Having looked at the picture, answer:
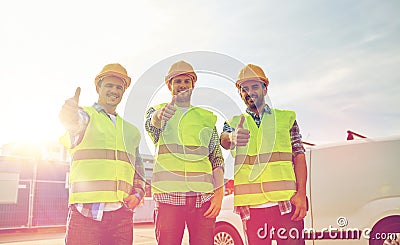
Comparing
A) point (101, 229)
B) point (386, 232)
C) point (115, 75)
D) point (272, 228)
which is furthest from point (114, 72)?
point (386, 232)

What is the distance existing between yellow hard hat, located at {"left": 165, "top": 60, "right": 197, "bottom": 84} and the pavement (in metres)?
7.58

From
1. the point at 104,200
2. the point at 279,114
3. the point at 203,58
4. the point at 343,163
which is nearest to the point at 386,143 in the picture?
the point at 343,163

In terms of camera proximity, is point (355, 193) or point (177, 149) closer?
point (177, 149)

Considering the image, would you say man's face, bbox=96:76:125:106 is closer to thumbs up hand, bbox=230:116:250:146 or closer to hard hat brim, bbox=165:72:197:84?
hard hat brim, bbox=165:72:197:84

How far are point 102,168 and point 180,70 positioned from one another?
99cm

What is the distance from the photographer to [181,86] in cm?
338

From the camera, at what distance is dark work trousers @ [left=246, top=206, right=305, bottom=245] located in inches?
127

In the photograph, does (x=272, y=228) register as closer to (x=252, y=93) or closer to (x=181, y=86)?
(x=252, y=93)

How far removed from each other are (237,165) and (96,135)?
1.16 metres

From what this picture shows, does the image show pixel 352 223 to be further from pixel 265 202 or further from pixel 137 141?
pixel 137 141

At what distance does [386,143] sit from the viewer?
5207 millimetres

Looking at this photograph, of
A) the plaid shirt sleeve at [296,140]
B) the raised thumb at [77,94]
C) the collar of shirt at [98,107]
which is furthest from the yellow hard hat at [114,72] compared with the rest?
the plaid shirt sleeve at [296,140]

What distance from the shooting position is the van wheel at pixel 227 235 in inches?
240

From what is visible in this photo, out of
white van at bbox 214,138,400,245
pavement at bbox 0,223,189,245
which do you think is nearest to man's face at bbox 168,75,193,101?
white van at bbox 214,138,400,245
